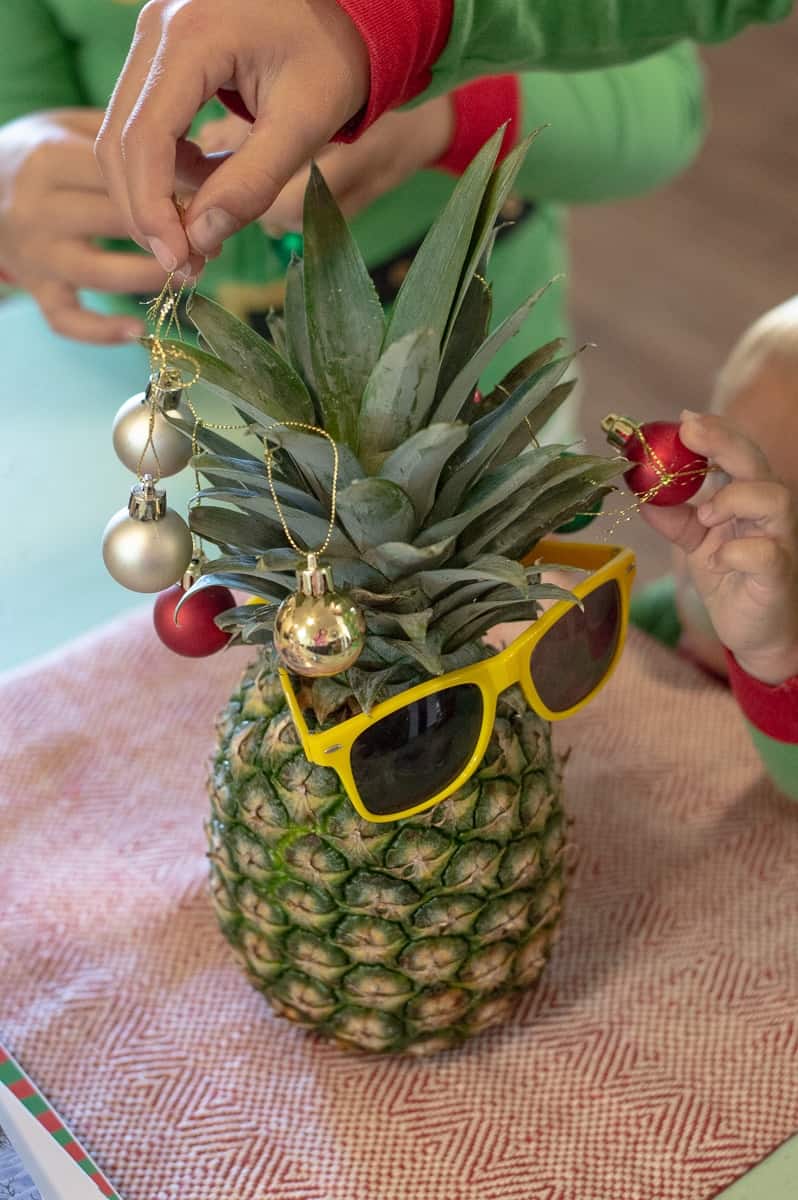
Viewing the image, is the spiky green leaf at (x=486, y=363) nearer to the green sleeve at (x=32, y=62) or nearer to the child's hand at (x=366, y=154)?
the child's hand at (x=366, y=154)

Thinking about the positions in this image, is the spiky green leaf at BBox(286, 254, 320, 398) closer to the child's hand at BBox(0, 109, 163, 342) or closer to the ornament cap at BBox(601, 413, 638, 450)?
the ornament cap at BBox(601, 413, 638, 450)

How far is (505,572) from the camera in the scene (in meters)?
0.44

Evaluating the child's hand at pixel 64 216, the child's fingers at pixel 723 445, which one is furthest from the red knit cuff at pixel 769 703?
the child's hand at pixel 64 216

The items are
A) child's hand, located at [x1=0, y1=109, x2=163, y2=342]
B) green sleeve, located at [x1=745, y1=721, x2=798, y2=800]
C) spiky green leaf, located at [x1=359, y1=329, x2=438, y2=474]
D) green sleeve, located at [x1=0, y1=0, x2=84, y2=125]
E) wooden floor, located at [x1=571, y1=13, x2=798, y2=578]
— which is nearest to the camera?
spiky green leaf, located at [x1=359, y1=329, x2=438, y2=474]

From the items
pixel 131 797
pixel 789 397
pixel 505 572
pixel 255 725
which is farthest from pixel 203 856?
pixel 789 397

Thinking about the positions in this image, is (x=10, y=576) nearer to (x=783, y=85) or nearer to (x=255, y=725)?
(x=255, y=725)

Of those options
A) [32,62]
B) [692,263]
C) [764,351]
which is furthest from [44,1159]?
[692,263]

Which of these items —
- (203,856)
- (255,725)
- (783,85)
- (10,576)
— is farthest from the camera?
(783,85)

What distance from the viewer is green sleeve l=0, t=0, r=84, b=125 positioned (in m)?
0.90

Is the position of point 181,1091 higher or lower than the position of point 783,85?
higher

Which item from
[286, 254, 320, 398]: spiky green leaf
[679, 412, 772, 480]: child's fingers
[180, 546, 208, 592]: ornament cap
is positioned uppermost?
[286, 254, 320, 398]: spiky green leaf

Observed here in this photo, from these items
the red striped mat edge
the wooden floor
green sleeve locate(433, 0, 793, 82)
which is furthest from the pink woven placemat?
the wooden floor

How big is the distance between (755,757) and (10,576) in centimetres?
51

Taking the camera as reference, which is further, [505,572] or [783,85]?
[783,85]
